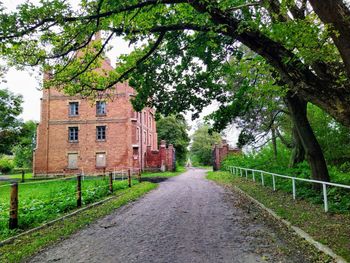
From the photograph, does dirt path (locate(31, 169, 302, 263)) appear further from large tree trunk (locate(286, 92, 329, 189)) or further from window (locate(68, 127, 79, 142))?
window (locate(68, 127, 79, 142))

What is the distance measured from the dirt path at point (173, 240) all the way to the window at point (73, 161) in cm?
2895

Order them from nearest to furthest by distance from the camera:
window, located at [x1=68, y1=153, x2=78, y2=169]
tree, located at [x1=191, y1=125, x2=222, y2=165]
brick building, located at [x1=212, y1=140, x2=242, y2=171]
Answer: window, located at [x1=68, y1=153, x2=78, y2=169] < brick building, located at [x1=212, y1=140, x2=242, y2=171] < tree, located at [x1=191, y1=125, x2=222, y2=165]

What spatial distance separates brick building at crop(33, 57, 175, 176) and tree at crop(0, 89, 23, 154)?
6.36 m

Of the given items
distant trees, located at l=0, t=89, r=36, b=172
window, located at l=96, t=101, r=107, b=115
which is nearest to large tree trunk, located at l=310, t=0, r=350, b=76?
distant trees, located at l=0, t=89, r=36, b=172

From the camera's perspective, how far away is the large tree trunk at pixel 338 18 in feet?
18.4

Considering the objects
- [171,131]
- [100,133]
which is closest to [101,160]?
[100,133]

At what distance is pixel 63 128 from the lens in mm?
38406

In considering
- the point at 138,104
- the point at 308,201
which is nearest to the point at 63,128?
the point at 138,104

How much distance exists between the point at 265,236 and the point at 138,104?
25.6ft

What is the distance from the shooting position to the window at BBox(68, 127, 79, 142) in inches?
1505

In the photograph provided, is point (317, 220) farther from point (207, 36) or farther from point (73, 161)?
point (73, 161)

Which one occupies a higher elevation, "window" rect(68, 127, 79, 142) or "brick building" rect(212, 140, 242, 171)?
"window" rect(68, 127, 79, 142)

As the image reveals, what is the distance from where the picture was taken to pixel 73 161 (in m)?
37.8

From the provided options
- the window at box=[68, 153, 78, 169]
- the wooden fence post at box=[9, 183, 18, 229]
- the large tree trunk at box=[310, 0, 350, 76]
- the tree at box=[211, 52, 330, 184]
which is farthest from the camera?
the window at box=[68, 153, 78, 169]
